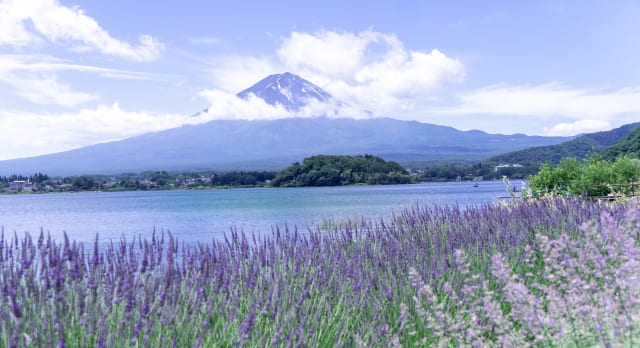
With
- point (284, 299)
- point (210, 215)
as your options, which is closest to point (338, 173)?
point (210, 215)

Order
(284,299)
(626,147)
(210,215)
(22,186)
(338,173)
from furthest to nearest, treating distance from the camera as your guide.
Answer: (22,186), (338,173), (626,147), (210,215), (284,299)

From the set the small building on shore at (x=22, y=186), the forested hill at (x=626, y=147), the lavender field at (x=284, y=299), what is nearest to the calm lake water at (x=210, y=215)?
the lavender field at (x=284, y=299)

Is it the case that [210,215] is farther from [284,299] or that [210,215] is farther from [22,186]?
[22,186]

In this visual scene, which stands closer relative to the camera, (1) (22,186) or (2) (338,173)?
(2) (338,173)

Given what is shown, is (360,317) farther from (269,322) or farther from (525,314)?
(525,314)

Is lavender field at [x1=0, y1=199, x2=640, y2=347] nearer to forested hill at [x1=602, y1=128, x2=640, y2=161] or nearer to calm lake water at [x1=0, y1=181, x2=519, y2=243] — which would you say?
calm lake water at [x1=0, y1=181, x2=519, y2=243]

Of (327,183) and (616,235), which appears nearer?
(616,235)

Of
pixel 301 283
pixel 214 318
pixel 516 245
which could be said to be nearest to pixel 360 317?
pixel 301 283

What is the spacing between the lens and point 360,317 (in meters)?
4.09

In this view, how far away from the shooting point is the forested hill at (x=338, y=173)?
91.2m

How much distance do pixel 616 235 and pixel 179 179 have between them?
118054 mm

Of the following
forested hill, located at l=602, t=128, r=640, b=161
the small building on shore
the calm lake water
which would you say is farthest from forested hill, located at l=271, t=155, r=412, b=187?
the small building on shore

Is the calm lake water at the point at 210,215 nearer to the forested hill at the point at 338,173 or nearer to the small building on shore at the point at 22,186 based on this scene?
the forested hill at the point at 338,173

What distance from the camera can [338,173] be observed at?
92.1 metres
